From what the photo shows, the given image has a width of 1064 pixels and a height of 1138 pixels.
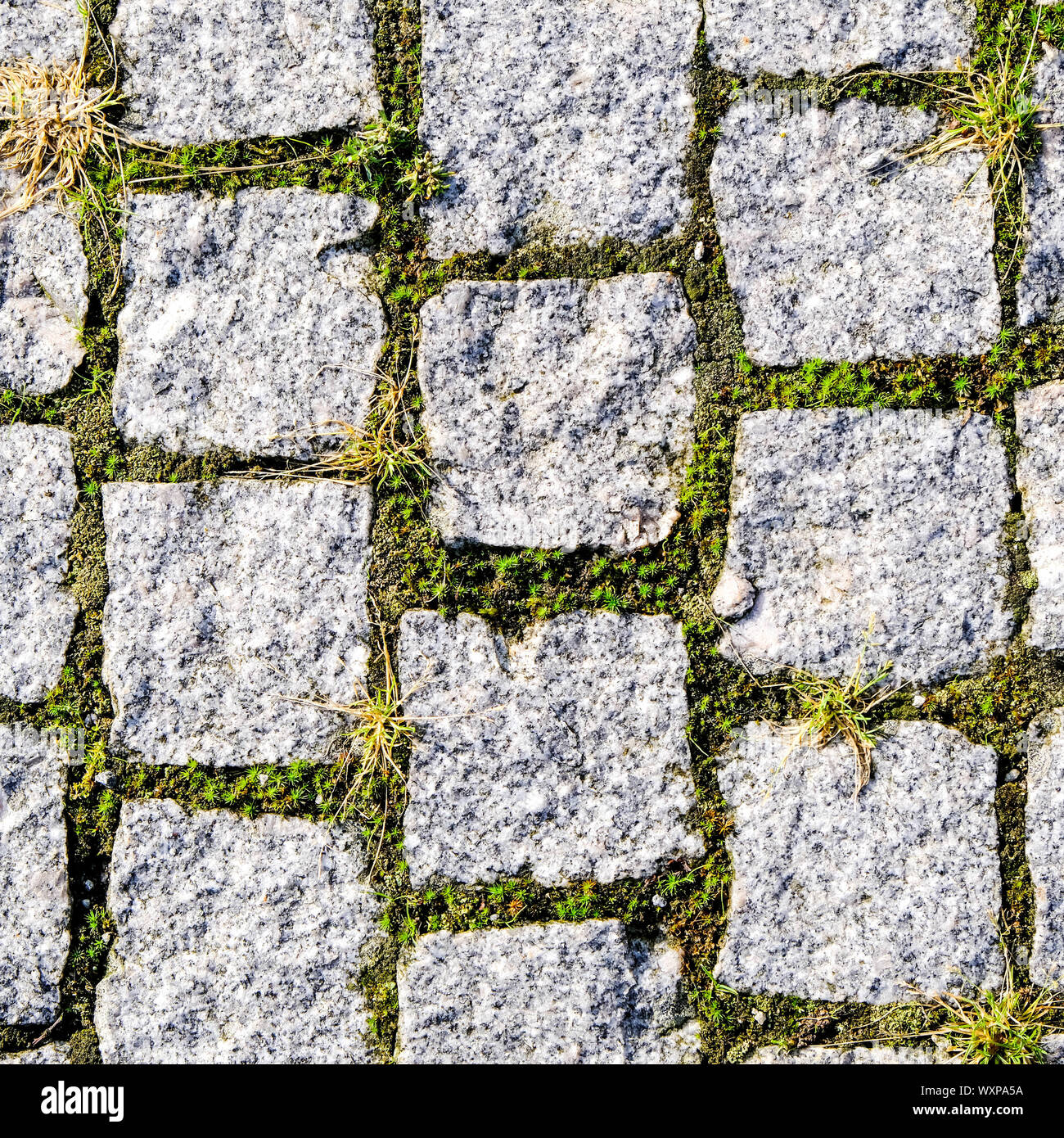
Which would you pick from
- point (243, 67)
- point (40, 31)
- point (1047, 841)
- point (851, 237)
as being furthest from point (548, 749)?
point (40, 31)

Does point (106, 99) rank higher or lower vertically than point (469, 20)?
lower

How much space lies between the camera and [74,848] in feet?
6.42

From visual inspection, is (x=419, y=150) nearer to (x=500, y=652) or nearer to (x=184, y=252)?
(x=184, y=252)

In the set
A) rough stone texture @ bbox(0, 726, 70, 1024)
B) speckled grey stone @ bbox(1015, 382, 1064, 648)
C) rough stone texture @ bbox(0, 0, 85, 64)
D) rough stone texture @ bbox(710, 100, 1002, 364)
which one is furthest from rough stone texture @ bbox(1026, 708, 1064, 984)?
rough stone texture @ bbox(0, 0, 85, 64)

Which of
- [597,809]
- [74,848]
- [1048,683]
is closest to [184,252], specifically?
[74,848]

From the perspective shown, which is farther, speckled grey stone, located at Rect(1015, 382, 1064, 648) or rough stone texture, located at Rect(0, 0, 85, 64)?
rough stone texture, located at Rect(0, 0, 85, 64)

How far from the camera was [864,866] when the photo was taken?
6.18ft

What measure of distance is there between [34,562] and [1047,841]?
8.24 feet

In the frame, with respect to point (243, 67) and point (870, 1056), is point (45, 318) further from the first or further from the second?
point (870, 1056)

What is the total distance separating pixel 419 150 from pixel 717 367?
88 cm

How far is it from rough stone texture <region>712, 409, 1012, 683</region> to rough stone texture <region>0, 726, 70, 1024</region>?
1.68 meters

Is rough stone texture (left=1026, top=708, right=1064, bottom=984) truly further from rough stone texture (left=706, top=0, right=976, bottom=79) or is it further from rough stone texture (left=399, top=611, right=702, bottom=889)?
rough stone texture (left=706, top=0, right=976, bottom=79)

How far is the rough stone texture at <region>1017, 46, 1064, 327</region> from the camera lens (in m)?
1.88

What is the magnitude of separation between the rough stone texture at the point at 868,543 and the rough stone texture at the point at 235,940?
3.73 feet
